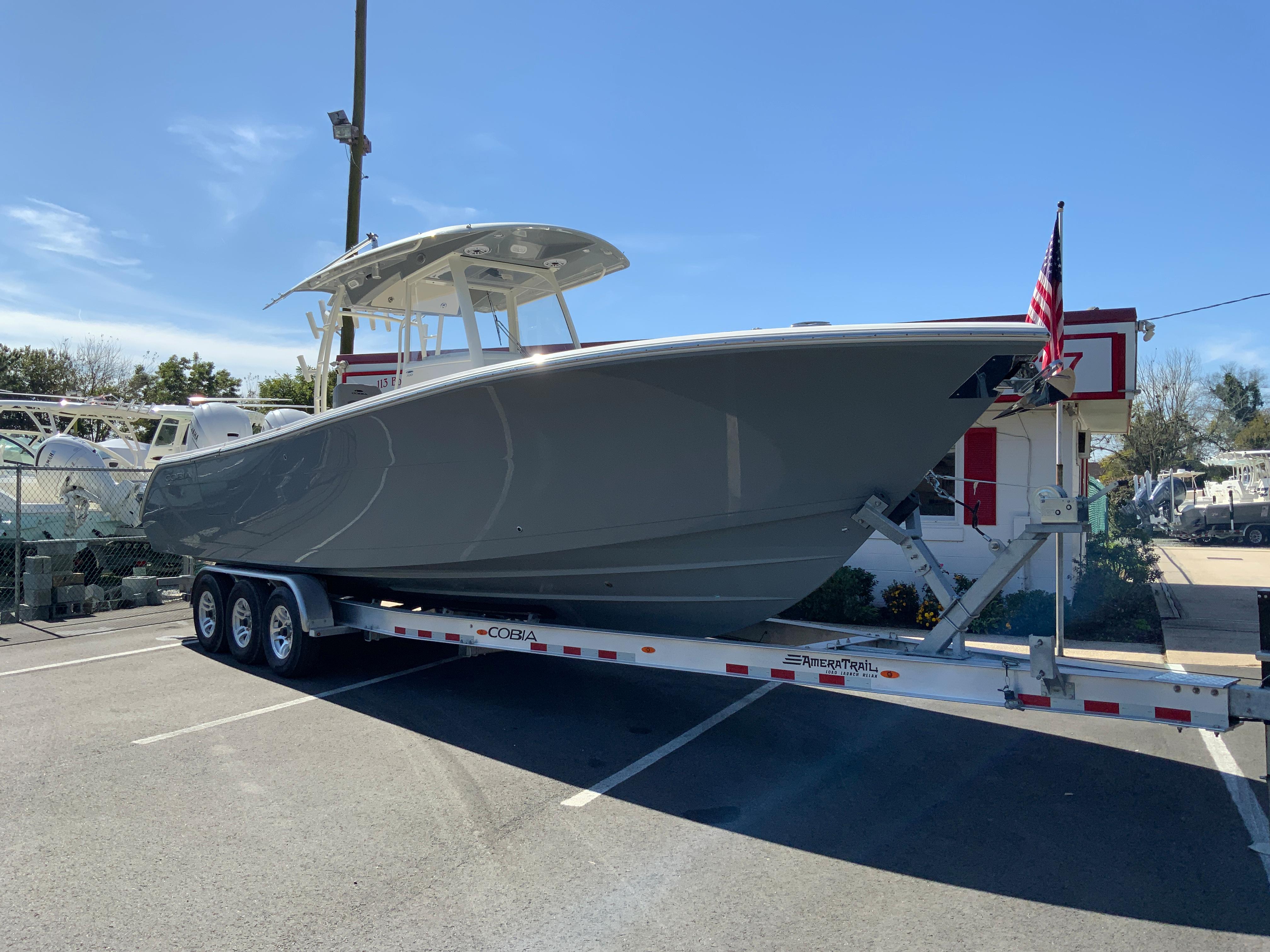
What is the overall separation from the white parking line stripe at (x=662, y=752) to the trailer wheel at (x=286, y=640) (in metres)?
3.03

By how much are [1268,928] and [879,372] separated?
2.55 meters

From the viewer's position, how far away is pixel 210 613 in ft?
25.9

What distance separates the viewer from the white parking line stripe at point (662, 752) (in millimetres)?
4344

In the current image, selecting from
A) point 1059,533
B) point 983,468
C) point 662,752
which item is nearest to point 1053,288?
point 1059,533

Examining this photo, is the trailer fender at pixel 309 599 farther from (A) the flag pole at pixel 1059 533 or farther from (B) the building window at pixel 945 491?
(B) the building window at pixel 945 491

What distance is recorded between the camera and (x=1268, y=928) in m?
2.99

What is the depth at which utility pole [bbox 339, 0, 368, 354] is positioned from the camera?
48.4ft

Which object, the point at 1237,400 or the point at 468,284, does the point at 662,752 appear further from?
the point at 1237,400

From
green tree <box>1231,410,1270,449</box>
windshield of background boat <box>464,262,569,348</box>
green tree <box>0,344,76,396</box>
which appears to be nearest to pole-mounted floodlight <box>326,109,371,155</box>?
windshield of background boat <box>464,262,569,348</box>

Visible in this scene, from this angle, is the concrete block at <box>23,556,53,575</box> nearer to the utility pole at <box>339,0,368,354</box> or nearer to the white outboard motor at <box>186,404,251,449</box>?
the white outboard motor at <box>186,404,251,449</box>

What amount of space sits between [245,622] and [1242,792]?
23.0 ft

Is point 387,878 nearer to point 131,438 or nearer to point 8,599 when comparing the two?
point 8,599

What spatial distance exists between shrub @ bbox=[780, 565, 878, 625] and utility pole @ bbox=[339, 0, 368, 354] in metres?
9.02

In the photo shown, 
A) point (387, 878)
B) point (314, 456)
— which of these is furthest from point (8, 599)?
point (387, 878)
